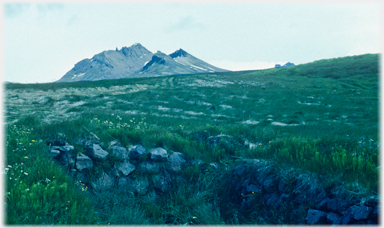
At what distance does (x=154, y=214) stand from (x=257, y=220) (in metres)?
2.66

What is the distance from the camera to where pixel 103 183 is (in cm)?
682

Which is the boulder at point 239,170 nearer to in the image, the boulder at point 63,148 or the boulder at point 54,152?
the boulder at point 63,148

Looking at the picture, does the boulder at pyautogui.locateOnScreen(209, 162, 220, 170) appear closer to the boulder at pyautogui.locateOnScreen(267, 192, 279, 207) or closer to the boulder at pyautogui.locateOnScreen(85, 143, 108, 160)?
the boulder at pyautogui.locateOnScreen(267, 192, 279, 207)

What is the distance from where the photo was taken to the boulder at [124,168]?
284 inches

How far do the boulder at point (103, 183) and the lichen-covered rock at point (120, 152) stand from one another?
0.82 metres

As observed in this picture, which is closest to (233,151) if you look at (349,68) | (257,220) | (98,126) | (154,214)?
(257,220)

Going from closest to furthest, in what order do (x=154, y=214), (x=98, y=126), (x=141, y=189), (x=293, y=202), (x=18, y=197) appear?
1. (x=18, y=197)
2. (x=293, y=202)
3. (x=154, y=214)
4. (x=141, y=189)
5. (x=98, y=126)

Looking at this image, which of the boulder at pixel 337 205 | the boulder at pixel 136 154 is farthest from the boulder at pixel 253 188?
→ the boulder at pixel 136 154

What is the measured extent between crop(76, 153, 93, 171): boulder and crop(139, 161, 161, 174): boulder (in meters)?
1.66

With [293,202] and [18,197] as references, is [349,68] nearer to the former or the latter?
[293,202]

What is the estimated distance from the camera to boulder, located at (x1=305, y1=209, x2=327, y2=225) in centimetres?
446

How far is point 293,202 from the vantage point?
5.10 metres

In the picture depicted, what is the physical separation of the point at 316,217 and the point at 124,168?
18.7ft

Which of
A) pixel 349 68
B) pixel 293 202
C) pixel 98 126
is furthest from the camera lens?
pixel 349 68
